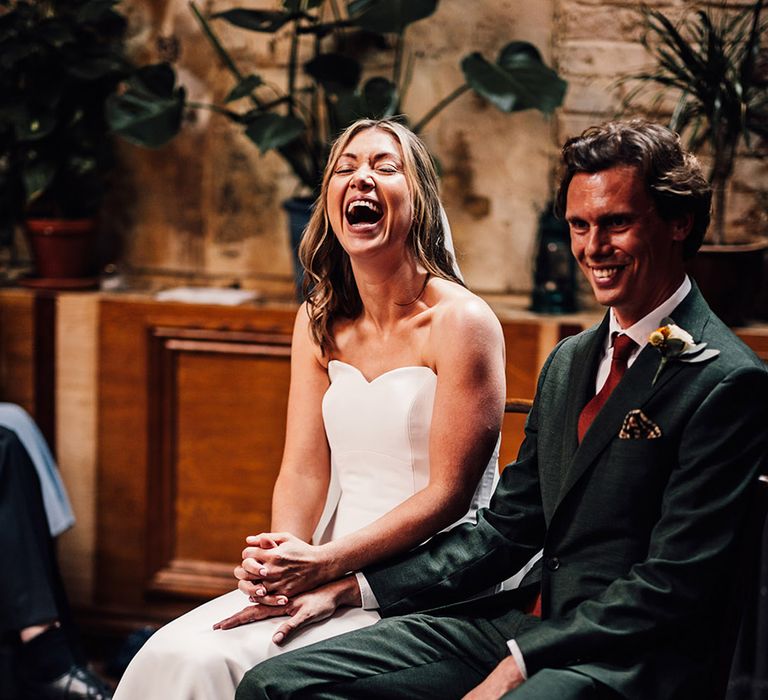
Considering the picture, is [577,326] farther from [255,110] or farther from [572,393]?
[572,393]

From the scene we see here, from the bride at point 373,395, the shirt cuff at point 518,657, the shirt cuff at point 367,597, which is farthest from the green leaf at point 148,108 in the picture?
the shirt cuff at point 518,657

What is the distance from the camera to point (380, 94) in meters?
3.67

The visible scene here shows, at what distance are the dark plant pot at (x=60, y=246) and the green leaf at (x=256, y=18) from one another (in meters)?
0.91

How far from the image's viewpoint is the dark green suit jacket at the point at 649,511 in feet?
5.50

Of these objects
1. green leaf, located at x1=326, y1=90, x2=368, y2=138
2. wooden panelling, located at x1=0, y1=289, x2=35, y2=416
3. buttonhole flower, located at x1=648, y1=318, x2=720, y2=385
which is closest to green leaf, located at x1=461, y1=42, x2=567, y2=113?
green leaf, located at x1=326, y1=90, x2=368, y2=138

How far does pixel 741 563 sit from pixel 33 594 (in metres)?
2.36

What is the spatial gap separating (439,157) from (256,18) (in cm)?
79

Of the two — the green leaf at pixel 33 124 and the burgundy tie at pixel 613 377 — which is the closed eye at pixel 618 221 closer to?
the burgundy tie at pixel 613 377

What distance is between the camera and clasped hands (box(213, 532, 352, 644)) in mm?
2082

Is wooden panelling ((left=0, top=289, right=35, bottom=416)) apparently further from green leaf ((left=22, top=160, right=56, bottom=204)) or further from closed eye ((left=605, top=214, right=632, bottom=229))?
closed eye ((left=605, top=214, right=632, bottom=229))

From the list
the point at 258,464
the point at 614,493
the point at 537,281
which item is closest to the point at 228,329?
the point at 258,464

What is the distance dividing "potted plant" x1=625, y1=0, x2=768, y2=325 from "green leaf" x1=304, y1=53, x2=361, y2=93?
2.97 ft

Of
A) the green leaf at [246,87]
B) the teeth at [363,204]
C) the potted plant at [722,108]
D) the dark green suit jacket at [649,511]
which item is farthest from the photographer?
the green leaf at [246,87]

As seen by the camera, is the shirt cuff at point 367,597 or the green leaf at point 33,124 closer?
the shirt cuff at point 367,597
